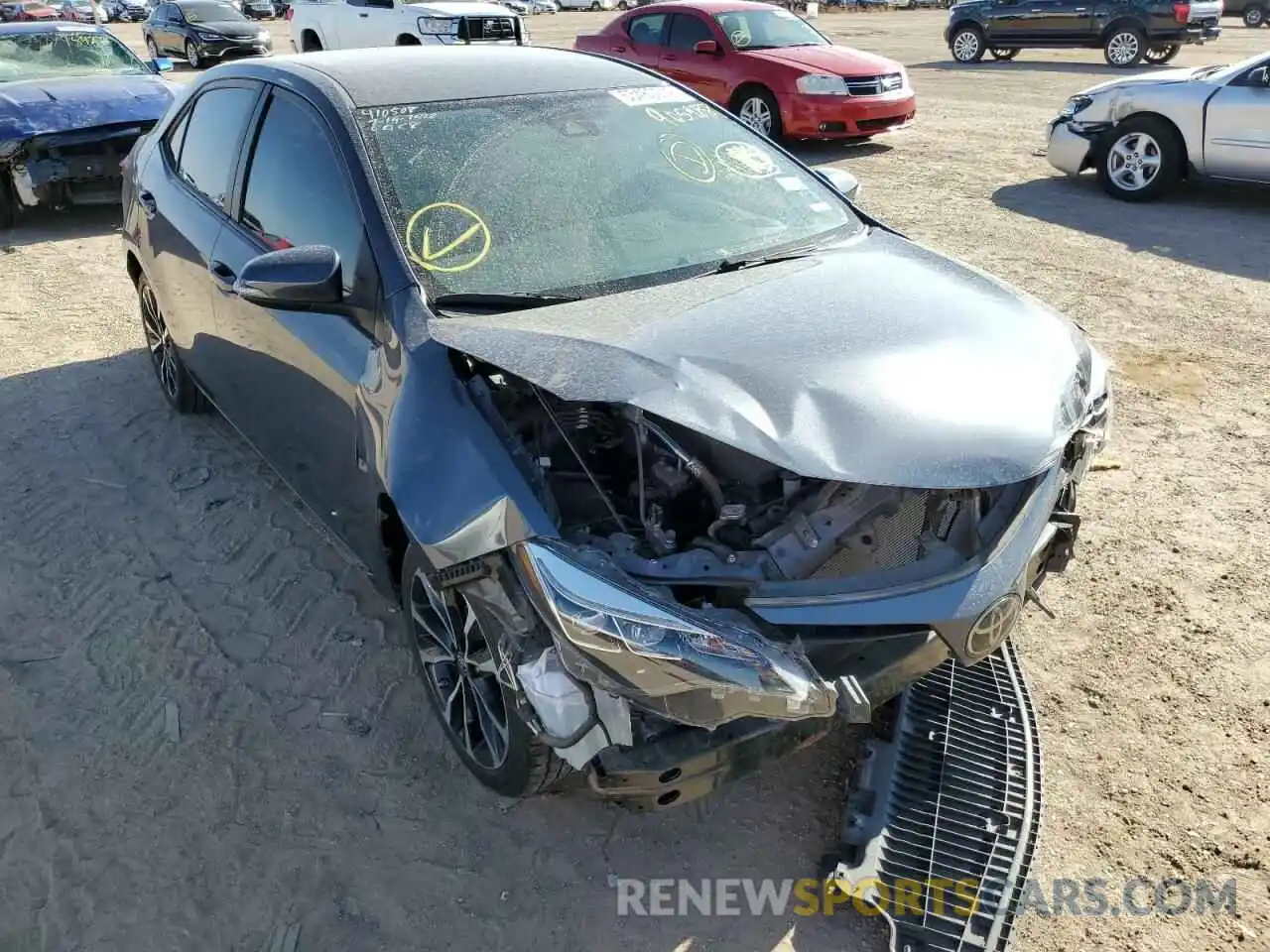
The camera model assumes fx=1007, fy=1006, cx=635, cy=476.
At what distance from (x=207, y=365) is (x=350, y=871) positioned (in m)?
2.47

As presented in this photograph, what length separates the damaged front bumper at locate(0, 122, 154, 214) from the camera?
813 centimetres

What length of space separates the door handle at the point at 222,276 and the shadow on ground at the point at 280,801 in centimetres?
99

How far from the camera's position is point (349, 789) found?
2875 millimetres

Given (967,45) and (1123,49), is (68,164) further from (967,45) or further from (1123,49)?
(1123,49)

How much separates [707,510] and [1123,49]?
19128 mm

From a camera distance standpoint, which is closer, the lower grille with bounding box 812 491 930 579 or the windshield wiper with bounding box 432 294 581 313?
the lower grille with bounding box 812 491 930 579

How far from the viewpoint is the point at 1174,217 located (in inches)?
331

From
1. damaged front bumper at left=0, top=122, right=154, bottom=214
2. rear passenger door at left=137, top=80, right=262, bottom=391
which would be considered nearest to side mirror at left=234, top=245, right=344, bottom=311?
rear passenger door at left=137, top=80, right=262, bottom=391

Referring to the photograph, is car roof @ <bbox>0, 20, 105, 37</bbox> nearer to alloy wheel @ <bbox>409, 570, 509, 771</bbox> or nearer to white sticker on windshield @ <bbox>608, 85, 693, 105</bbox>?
white sticker on windshield @ <bbox>608, 85, 693, 105</bbox>

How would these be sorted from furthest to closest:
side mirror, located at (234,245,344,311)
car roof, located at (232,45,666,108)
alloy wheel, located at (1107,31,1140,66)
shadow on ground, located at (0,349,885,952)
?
alloy wheel, located at (1107,31,1140,66), car roof, located at (232,45,666,108), side mirror, located at (234,245,344,311), shadow on ground, located at (0,349,885,952)

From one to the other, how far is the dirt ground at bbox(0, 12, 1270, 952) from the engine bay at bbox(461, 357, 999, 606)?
0.84 metres

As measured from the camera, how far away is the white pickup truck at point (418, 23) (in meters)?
14.9

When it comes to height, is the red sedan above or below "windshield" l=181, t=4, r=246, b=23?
above

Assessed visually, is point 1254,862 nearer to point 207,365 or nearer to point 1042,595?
point 1042,595
